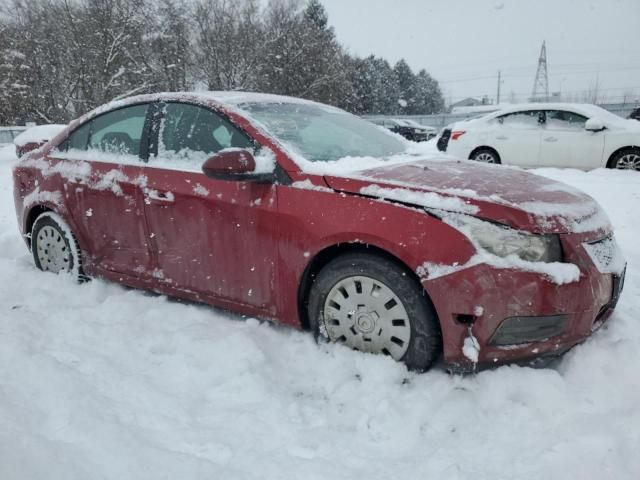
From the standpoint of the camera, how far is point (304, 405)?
2.26 meters

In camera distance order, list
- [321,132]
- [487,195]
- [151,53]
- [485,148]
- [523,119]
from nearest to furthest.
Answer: [487,195], [321,132], [523,119], [485,148], [151,53]

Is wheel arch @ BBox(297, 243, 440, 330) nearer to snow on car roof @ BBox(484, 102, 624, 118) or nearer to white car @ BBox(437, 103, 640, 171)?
white car @ BBox(437, 103, 640, 171)

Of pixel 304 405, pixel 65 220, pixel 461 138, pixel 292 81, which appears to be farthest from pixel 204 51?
pixel 304 405

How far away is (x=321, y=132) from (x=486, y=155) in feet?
22.4

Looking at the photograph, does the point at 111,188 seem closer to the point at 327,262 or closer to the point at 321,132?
the point at 321,132

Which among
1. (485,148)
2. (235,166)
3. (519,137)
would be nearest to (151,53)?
(485,148)

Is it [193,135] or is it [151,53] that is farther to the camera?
[151,53]

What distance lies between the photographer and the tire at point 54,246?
141 inches

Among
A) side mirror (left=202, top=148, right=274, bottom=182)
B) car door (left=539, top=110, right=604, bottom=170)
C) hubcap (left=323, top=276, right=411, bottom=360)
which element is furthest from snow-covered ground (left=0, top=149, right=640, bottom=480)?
car door (left=539, top=110, right=604, bottom=170)

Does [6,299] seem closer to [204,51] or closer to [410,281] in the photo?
[410,281]

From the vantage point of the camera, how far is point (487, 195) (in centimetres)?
225

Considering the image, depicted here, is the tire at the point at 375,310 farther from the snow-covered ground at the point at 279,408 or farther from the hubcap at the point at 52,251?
the hubcap at the point at 52,251

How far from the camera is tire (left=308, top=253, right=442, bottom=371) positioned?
2.32 m

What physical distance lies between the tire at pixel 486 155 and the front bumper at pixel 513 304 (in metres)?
7.17
